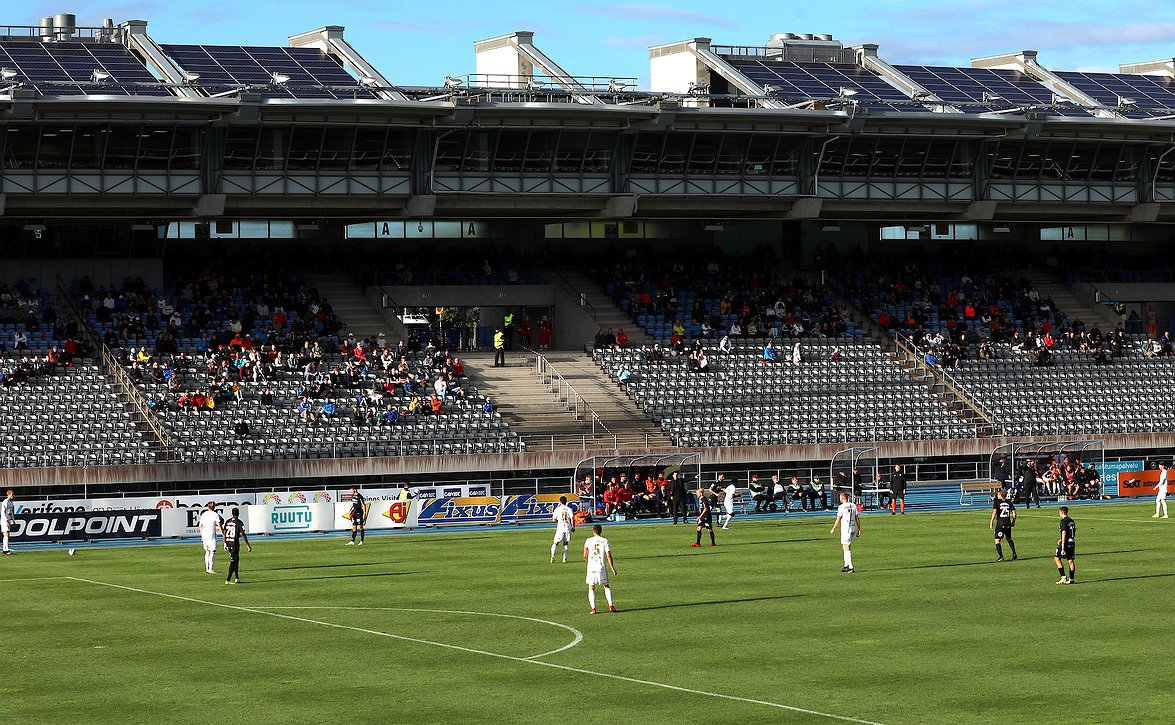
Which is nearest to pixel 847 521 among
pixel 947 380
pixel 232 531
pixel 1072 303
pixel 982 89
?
pixel 232 531

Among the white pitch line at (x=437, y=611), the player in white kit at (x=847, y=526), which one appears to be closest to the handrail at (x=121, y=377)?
the white pitch line at (x=437, y=611)

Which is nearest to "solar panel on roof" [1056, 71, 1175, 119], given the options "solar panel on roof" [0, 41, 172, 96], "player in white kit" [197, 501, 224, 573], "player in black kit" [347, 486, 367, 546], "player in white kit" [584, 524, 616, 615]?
"solar panel on roof" [0, 41, 172, 96]

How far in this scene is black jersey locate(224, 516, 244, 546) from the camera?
35.8 meters

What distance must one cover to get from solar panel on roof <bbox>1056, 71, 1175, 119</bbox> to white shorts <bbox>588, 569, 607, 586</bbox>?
5250 centimetres

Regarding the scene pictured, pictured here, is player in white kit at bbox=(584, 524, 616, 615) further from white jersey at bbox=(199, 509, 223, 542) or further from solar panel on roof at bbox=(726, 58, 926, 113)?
solar panel on roof at bbox=(726, 58, 926, 113)

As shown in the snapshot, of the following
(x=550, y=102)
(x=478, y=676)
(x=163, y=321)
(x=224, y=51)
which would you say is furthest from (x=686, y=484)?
(x=478, y=676)

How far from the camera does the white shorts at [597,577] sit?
93.2ft

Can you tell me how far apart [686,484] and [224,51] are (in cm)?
2611

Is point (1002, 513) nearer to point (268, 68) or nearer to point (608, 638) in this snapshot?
point (608, 638)

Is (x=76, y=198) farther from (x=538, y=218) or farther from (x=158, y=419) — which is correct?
(x=538, y=218)

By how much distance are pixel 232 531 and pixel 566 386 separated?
28.6 metres

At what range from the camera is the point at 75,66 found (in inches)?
2416

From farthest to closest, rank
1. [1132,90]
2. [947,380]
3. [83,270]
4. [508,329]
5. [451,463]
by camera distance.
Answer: [1132,90] < [508,329] < [947,380] < [83,270] < [451,463]

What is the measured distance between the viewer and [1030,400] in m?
66.2
